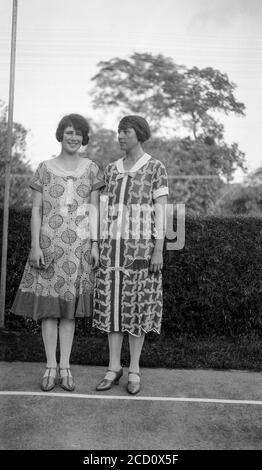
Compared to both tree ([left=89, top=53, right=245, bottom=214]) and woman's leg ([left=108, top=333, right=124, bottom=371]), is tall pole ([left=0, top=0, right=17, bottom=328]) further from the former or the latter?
tree ([left=89, top=53, right=245, bottom=214])

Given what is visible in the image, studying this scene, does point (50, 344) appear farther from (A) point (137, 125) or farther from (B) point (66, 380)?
(A) point (137, 125)

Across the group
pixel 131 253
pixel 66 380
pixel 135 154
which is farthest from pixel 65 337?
pixel 135 154

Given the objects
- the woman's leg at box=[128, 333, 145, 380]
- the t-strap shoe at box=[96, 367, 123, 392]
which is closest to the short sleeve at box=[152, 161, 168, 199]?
the woman's leg at box=[128, 333, 145, 380]

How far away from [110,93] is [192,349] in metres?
24.4

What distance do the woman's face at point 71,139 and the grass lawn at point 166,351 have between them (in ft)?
4.94

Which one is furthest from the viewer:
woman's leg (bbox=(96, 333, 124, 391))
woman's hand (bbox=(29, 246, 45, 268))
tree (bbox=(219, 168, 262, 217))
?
tree (bbox=(219, 168, 262, 217))

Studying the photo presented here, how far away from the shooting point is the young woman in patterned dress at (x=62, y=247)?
3430 millimetres

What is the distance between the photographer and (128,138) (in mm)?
3459

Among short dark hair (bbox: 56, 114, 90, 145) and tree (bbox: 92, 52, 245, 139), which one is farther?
tree (bbox: 92, 52, 245, 139)

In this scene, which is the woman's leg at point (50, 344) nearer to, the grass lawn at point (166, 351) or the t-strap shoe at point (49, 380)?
the t-strap shoe at point (49, 380)

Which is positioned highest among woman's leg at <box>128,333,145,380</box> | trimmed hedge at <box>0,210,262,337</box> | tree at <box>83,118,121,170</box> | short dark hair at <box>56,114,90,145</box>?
tree at <box>83,118,121,170</box>

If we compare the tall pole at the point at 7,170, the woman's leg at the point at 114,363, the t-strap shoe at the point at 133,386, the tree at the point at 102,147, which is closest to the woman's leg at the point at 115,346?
the woman's leg at the point at 114,363

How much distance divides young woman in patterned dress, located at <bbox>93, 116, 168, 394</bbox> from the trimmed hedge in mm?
1687

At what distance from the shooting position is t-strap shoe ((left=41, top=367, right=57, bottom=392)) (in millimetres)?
3365
